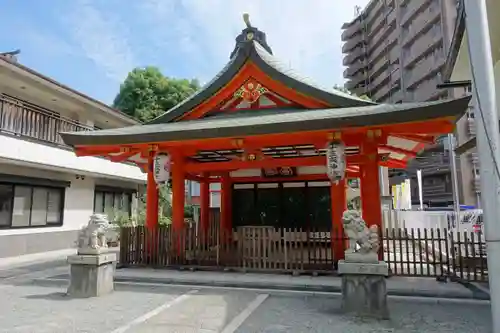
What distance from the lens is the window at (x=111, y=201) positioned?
18.2m

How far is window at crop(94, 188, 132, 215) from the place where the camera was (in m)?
18.2

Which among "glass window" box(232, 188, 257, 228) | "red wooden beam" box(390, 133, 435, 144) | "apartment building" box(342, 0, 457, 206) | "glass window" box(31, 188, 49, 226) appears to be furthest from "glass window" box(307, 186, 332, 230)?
"apartment building" box(342, 0, 457, 206)

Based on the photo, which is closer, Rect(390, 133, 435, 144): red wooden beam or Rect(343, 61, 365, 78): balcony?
Rect(390, 133, 435, 144): red wooden beam

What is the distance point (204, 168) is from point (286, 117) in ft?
10.7

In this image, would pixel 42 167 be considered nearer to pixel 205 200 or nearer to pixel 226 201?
pixel 205 200

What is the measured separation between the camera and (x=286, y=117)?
902 centimetres

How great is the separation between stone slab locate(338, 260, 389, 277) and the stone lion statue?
Answer: 0.82 feet

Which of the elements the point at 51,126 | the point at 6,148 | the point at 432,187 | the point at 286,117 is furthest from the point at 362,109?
the point at 432,187

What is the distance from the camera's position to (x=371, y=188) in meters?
8.87

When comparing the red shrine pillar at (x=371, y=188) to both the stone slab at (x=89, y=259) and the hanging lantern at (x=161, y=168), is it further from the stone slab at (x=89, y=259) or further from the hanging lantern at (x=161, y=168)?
the stone slab at (x=89, y=259)

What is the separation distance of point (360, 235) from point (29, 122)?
42.6ft

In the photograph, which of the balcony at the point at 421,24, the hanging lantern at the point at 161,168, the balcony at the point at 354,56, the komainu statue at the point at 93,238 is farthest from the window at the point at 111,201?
the balcony at the point at 354,56

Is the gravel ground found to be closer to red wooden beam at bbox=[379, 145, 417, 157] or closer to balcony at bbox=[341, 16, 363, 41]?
red wooden beam at bbox=[379, 145, 417, 157]

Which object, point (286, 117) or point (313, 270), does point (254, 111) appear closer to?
point (286, 117)
